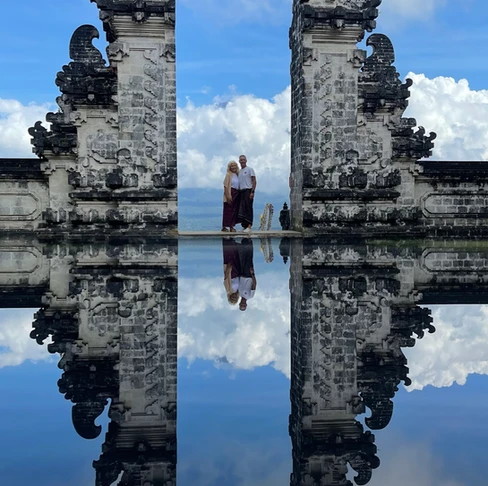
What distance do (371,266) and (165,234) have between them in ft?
25.0

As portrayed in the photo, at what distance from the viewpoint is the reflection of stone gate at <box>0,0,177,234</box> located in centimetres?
1759

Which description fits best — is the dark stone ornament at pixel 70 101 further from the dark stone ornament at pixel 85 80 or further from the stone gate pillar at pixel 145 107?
the stone gate pillar at pixel 145 107

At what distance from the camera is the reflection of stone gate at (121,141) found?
17594 millimetres

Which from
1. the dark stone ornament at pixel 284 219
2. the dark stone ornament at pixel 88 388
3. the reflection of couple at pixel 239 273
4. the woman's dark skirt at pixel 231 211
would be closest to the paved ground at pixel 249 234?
the woman's dark skirt at pixel 231 211

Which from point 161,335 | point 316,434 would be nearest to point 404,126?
point 161,335

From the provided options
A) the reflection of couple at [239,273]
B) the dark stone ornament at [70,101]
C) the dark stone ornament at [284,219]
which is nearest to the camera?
the reflection of couple at [239,273]

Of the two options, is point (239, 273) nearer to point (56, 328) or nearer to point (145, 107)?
point (56, 328)

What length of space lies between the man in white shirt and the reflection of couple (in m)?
2.54

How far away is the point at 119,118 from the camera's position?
17719 mm

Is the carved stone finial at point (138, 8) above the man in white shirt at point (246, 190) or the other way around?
above

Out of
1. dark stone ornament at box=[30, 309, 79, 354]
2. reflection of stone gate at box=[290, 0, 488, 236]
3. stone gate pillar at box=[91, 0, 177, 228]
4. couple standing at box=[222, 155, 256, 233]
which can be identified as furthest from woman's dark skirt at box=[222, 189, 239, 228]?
dark stone ornament at box=[30, 309, 79, 354]

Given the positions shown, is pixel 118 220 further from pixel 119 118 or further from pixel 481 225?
pixel 481 225

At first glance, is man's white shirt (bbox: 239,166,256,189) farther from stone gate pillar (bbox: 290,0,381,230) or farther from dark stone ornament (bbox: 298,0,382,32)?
dark stone ornament (bbox: 298,0,382,32)

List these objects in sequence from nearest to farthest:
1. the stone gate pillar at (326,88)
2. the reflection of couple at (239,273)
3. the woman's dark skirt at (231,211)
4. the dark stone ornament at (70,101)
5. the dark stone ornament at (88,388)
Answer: the dark stone ornament at (88,388)
the reflection of couple at (239,273)
the dark stone ornament at (70,101)
the stone gate pillar at (326,88)
the woman's dark skirt at (231,211)
